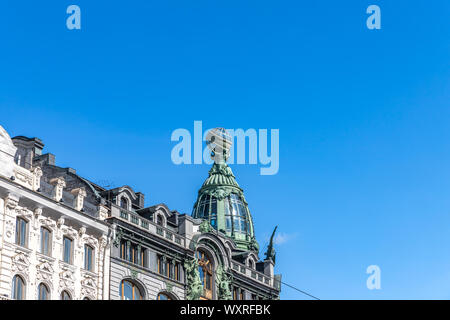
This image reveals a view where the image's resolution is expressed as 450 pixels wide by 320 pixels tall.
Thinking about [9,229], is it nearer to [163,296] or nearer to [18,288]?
[18,288]

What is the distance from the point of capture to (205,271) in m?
66.4

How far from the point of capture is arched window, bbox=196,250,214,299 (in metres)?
65.8

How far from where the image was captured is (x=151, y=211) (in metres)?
63.0

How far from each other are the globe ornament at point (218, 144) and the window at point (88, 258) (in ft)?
80.0

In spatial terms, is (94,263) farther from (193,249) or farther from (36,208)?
(193,249)

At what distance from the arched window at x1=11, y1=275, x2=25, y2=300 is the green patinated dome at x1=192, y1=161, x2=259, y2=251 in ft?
85.5

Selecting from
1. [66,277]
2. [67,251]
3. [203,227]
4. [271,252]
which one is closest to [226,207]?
[271,252]

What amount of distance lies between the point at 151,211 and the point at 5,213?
1423 centimetres

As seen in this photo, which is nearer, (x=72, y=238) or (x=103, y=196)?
(x=72, y=238)

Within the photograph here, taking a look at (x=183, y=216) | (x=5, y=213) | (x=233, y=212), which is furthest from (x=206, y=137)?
(x=5, y=213)

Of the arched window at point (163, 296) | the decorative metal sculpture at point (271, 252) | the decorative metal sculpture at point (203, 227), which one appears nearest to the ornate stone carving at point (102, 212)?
the arched window at point (163, 296)

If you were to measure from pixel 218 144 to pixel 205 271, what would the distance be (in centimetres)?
1635
